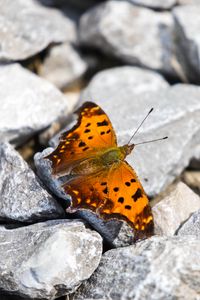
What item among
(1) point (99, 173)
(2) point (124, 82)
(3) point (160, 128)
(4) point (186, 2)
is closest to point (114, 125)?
(3) point (160, 128)

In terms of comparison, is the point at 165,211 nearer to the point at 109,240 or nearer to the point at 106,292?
the point at 109,240

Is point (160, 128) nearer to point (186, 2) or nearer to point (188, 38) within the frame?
point (188, 38)

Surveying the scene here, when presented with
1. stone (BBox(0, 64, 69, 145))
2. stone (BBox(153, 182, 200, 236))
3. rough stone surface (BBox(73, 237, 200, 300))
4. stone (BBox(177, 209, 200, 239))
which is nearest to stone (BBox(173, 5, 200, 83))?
stone (BBox(0, 64, 69, 145))

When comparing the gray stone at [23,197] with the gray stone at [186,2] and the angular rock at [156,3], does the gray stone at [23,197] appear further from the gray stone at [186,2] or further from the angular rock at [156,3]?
the gray stone at [186,2]

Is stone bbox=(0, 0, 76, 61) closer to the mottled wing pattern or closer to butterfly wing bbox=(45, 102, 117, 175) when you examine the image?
butterfly wing bbox=(45, 102, 117, 175)

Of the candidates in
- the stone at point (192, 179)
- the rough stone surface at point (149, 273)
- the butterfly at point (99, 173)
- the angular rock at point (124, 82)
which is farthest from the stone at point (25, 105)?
the rough stone surface at point (149, 273)

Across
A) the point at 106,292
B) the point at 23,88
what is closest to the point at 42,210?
the point at 106,292

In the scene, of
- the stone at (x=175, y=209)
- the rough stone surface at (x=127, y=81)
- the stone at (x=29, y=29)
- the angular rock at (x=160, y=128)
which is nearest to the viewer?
the stone at (x=175, y=209)
